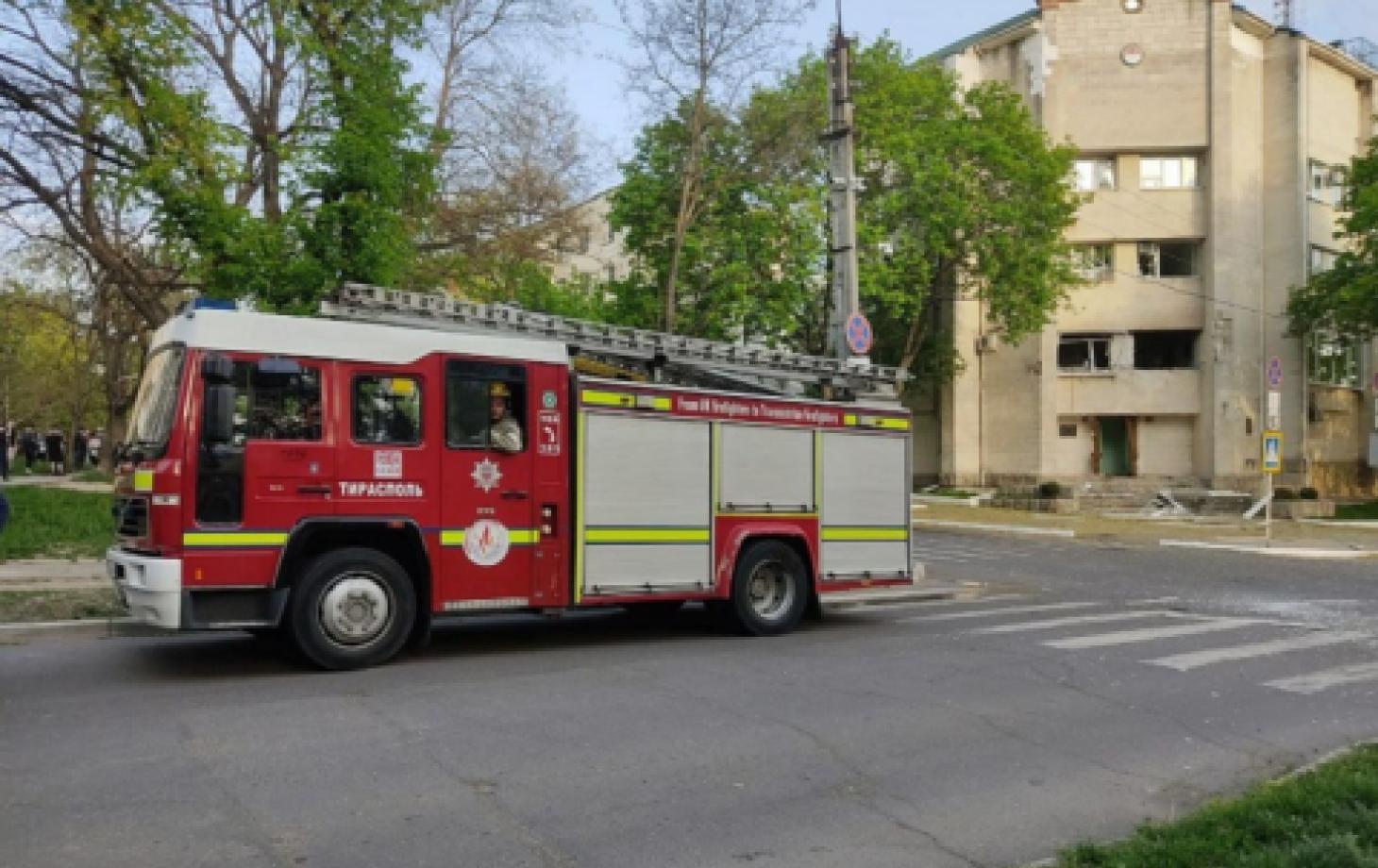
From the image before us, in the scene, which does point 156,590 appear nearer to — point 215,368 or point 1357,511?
point 215,368

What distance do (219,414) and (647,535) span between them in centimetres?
391

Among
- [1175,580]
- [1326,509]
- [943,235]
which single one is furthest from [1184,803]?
[1326,509]

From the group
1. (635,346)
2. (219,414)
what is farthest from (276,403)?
(635,346)

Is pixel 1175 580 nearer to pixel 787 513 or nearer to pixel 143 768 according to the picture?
pixel 787 513

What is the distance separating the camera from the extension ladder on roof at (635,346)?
9.52m

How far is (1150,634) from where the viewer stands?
11453 millimetres

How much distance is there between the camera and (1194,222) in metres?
36.7

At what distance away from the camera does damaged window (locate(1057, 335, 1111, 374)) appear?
3703 centimetres

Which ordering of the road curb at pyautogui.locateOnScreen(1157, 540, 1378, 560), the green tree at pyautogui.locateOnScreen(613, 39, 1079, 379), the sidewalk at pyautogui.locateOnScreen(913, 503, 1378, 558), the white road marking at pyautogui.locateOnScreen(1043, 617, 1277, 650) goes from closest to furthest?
the white road marking at pyautogui.locateOnScreen(1043, 617, 1277, 650), the road curb at pyautogui.locateOnScreen(1157, 540, 1378, 560), the sidewalk at pyautogui.locateOnScreen(913, 503, 1378, 558), the green tree at pyautogui.locateOnScreen(613, 39, 1079, 379)

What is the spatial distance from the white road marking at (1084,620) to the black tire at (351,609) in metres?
6.08

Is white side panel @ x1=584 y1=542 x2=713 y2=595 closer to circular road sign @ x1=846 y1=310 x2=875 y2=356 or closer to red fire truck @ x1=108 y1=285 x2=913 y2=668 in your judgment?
red fire truck @ x1=108 y1=285 x2=913 y2=668

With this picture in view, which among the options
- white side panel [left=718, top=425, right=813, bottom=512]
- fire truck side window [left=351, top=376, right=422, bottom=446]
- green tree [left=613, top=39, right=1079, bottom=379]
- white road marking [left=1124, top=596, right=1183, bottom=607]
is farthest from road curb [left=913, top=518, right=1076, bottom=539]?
fire truck side window [left=351, top=376, right=422, bottom=446]

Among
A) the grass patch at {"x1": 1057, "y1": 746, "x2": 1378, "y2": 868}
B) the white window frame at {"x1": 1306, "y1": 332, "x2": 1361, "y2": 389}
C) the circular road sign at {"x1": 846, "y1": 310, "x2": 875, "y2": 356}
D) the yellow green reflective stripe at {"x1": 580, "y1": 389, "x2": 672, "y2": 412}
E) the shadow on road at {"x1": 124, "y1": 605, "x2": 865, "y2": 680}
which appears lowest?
the shadow on road at {"x1": 124, "y1": 605, "x2": 865, "y2": 680}

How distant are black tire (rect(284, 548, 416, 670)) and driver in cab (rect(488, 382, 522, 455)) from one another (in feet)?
4.44
